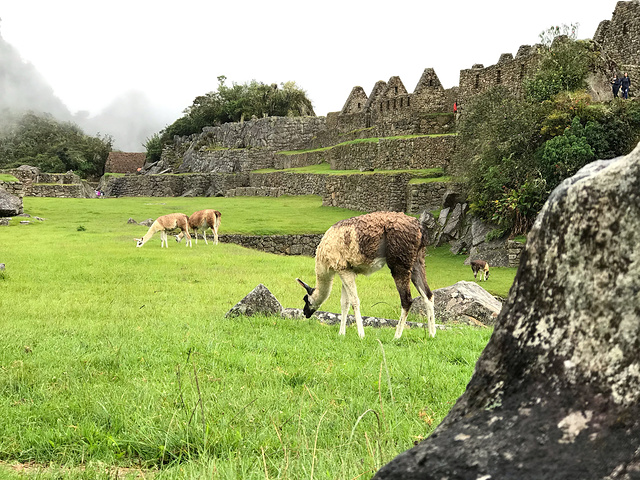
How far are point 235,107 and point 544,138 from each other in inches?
1984

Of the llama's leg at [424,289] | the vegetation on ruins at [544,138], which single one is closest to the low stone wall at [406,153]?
the vegetation on ruins at [544,138]

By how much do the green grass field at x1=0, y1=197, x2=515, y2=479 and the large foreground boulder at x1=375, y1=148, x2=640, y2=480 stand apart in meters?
0.61

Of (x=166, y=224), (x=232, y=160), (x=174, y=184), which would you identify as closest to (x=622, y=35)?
(x=166, y=224)

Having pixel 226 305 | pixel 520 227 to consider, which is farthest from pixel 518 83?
pixel 226 305

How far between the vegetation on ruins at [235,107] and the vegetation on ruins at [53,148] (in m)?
9.69

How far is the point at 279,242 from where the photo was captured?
25.7 metres

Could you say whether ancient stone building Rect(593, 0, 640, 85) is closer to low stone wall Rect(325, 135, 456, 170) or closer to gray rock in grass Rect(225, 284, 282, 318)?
low stone wall Rect(325, 135, 456, 170)

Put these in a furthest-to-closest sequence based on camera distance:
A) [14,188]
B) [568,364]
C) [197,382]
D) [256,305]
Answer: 1. [14,188]
2. [256,305]
3. [197,382]
4. [568,364]

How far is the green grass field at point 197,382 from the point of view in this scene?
10.7 feet

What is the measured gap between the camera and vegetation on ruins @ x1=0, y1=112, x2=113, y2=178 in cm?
7506

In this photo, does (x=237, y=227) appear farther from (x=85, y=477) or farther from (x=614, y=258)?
(x=614, y=258)

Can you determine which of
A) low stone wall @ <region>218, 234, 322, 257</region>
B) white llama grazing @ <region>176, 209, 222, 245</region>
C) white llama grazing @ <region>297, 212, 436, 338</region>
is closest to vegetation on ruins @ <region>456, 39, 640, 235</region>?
low stone wall @ <region>218, 234, 322, 257</region>

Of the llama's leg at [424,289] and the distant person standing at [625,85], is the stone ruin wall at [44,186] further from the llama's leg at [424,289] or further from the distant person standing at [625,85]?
the distant person standing at [625,85]

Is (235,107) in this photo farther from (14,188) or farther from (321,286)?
(321,286)
